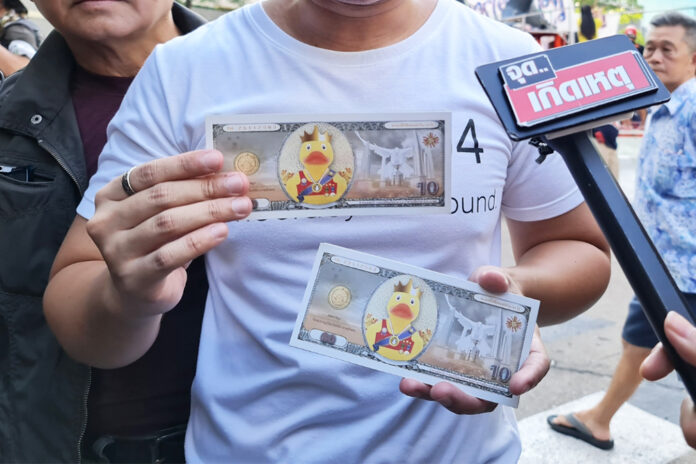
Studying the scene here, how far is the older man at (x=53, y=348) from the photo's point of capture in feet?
4.78

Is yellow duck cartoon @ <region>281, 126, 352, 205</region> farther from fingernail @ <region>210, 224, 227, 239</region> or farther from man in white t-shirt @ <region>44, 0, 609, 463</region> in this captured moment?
fingernail @ <region>210, 224, 227, 239</region>

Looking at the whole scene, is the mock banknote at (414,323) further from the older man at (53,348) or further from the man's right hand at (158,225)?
the older man at (53,348)

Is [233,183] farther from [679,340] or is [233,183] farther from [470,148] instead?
[679,340]

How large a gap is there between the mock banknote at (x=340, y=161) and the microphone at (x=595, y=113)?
A: 0.76ft

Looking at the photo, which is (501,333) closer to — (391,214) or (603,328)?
(391,214)

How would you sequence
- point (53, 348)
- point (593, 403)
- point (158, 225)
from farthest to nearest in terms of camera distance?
1. point (593, 403)
2. point (53, 348)
3. point (158, 225)

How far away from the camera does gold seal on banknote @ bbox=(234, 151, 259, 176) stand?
110 centimetres

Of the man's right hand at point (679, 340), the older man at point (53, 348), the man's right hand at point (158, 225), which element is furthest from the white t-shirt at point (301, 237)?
the man's right hand at point (679, 340)

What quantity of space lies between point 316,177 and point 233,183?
22 centimetres

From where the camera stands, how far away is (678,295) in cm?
80

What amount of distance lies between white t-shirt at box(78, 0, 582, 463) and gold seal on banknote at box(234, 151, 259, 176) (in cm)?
9

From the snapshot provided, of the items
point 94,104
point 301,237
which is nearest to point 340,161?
point 301,237

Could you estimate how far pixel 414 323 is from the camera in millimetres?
1204

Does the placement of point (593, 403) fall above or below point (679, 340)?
below
